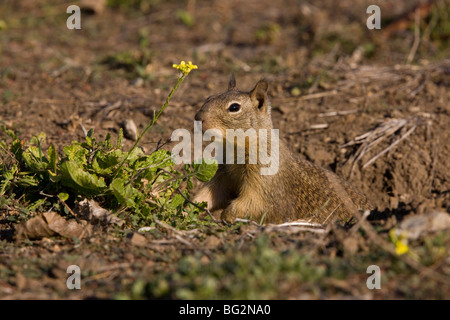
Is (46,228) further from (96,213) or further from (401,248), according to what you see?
(401,248)

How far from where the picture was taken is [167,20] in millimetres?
9820

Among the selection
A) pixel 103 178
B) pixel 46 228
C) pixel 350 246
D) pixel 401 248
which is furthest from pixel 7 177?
pixel 401 248

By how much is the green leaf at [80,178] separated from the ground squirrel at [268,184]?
127 centimetres

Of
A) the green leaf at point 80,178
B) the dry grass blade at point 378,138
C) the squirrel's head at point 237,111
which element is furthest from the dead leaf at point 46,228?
the dry grass blade at point 378,138

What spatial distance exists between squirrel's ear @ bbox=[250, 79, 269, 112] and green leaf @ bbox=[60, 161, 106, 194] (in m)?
1.75

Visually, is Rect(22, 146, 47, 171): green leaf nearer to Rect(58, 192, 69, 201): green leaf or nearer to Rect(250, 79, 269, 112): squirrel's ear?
Rect(58, 192, 69, 201): green leaf

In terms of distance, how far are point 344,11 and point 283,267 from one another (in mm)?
7700

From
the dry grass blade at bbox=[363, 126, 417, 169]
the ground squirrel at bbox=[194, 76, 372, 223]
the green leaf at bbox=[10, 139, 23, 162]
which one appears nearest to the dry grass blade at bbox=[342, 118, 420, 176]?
the dry grass blade at bbox=[363, 126, 417, 169]

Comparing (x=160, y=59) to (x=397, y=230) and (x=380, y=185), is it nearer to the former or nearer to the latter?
(x=380, y=185)

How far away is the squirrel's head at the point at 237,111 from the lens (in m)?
4.76

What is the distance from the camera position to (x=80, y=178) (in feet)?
12.8

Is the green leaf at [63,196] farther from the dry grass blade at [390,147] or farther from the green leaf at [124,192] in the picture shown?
the dry grass blade at [390,147]

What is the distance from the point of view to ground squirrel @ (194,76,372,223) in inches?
193
